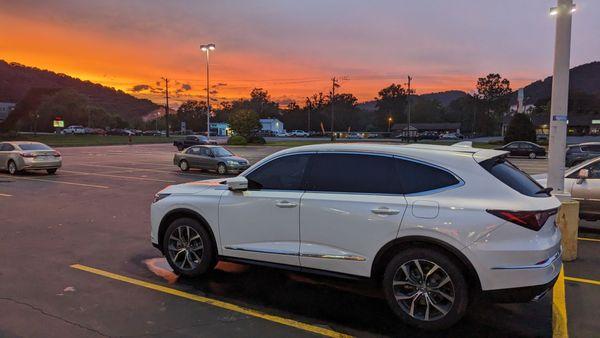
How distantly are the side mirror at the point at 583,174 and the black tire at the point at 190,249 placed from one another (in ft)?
21.4

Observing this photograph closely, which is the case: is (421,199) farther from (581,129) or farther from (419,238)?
(581,129)

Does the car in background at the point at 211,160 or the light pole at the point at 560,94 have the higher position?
the light pole at the point at 560,94

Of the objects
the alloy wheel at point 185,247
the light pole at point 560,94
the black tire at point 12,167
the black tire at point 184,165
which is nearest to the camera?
the alloy wheel at point 185,247

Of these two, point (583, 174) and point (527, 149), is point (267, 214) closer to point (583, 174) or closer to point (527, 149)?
point (583, 174)

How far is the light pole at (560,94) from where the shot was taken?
6469mm

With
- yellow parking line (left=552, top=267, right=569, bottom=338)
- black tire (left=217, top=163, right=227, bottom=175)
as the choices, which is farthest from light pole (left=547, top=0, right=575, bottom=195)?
black tire (left=217, top=163, right=227, bottom=175)

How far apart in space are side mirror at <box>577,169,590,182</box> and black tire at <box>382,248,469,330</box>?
5277 millimetres

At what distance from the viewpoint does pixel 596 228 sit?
8.91m

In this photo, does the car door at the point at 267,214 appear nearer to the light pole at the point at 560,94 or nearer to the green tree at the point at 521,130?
the light pole at the point at 560,94

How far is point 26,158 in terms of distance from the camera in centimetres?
1831

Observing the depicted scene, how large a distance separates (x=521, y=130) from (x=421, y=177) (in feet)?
171

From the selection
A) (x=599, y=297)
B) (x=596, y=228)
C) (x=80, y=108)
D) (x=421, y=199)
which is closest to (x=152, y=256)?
(x=421, y=199)

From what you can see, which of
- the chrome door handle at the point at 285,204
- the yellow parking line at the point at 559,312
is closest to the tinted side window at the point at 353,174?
the chrome door handle at the point at 285,204

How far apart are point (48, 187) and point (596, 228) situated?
49.6 ft
